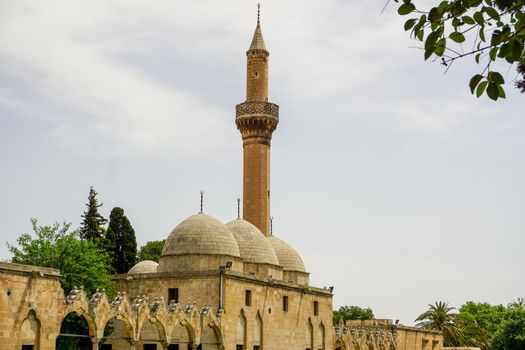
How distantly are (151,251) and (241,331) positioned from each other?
2791 cm

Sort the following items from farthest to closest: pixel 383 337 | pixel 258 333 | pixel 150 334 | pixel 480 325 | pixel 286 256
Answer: pixel 480 325 < pixel 383 337 < pixel 286 256 < pixel 258 333 < pixel 150 334

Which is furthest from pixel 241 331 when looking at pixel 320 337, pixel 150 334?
pixel 320 337

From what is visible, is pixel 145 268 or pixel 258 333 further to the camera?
pixel 145 268

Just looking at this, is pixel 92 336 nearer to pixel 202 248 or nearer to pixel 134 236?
pixel 202 248

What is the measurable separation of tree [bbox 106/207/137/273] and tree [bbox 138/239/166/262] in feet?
38.2

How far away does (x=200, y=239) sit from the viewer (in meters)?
32.7

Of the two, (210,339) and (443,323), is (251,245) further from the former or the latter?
(443,323)

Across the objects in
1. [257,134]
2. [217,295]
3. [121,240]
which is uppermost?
[257,134]

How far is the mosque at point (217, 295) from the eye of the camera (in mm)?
23031

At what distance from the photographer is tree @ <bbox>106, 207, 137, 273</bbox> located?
45188mm

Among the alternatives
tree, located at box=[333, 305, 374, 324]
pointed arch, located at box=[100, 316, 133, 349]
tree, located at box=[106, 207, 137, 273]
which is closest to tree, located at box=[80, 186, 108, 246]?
tree, located at box=[106, 207, 137, 273]

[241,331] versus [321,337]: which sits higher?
[241,331]

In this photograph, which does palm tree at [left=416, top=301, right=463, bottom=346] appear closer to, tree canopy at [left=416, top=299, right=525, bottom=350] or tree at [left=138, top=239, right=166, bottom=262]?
tree canopy at [left=416, top=299, right=525, bottom=350]

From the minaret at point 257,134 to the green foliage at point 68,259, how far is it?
33.0 feet
